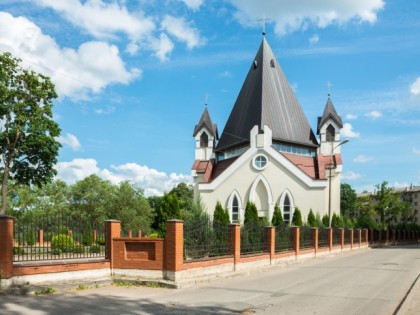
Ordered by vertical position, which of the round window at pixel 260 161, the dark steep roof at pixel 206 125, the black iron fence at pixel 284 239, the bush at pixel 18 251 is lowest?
the black iron fence at pixel 284 239

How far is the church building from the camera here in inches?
1628

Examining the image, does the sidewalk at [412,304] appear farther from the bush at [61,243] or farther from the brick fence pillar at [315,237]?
the brick fence pillar at [315,237]

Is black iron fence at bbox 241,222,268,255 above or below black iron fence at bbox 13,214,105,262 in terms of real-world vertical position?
below

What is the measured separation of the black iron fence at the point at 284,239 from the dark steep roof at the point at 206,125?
31513mm

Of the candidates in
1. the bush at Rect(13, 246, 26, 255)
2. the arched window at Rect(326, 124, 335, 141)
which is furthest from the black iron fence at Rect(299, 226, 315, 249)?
the arched window at Rect(326, 124, 335, 141)

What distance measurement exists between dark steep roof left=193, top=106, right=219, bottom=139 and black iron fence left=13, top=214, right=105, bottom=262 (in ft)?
130

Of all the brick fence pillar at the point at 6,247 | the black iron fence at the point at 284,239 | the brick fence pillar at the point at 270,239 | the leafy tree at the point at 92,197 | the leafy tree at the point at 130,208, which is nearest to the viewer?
Result: the brick fence pillar at the point at 6,247

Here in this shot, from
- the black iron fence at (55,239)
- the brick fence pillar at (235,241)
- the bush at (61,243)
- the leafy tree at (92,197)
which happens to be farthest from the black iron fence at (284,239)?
the leafy tree at (92,197)

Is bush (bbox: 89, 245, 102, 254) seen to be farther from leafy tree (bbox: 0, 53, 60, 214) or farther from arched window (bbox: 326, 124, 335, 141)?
arched window (bbox: 326, 124, 335, 141)

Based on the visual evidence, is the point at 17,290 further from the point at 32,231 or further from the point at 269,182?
the point at 269,182

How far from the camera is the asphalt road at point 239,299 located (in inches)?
351

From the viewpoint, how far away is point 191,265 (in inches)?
503

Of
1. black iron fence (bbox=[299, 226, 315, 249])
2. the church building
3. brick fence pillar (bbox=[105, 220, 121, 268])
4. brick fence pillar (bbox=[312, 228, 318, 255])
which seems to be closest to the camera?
brick fence pillar (bbox=[105, 220, 121, 268])

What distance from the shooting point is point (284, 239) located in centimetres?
2064
